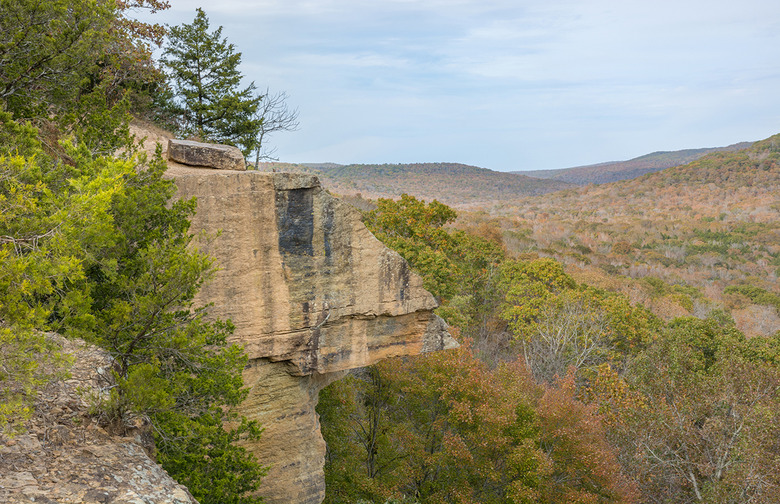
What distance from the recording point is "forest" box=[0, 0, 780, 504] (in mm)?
6664

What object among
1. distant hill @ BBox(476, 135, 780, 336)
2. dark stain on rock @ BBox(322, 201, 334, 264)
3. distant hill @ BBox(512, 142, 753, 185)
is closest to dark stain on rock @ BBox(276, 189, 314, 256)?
dark stain on rock @ BBox(322, 201, 334, 264)

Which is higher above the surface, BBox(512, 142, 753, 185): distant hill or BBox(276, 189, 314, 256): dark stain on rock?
BBox(512, 142, 753, 185): distant hill

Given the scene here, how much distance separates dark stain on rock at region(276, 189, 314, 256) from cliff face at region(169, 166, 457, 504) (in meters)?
0.02

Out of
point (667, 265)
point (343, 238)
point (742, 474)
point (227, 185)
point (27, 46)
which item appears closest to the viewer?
point (27, 46)

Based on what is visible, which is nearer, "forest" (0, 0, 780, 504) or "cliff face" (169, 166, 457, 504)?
"forest" (0, 0, 780, 504)

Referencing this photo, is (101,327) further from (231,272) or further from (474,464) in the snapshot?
(474,464)

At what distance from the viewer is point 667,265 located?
65.8 meters

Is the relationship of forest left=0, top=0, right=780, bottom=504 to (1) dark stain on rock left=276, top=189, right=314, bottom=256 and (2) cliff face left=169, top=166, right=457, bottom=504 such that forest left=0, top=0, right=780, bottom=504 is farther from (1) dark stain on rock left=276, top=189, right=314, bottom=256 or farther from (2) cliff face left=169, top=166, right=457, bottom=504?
(1) dark stain on rock left=276, top=189, right=314, bottom=256

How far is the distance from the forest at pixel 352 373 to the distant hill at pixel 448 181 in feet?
282

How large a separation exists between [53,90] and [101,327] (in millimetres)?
5728

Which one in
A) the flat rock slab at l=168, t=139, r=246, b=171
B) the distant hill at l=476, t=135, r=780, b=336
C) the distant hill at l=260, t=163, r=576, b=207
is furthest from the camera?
the distant hill at l=260, t=163, r=576, b=207

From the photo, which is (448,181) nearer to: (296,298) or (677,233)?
(677,233)

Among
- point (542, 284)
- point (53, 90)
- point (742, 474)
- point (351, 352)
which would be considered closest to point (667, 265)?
point (542, 284)

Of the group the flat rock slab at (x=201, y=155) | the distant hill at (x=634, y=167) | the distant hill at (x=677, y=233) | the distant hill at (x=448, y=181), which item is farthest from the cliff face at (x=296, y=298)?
the distant hill at (x=634, y=167)
